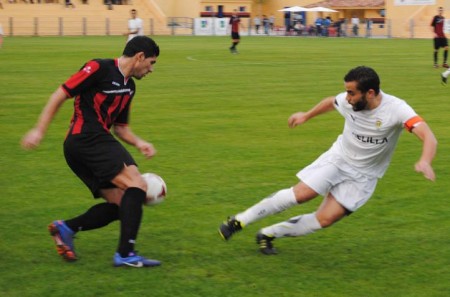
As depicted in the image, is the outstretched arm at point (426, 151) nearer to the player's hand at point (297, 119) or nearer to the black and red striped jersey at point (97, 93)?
the player's hand at point (297, 119)

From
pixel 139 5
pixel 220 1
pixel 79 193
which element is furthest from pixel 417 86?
pixel 220 1

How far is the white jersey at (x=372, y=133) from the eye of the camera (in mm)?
6328

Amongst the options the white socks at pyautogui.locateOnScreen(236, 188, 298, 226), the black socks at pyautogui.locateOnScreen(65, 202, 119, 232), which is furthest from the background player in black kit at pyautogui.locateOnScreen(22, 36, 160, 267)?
the white socks at pyautogui.locateOnScreen(236, 188, 298, 226)

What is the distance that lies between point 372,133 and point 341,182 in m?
0.45

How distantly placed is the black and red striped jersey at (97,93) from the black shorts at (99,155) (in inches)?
2.5

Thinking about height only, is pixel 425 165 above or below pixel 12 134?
above

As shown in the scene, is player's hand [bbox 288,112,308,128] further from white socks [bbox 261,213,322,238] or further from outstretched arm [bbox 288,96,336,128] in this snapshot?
white socks [bbox 261,213,322,238]

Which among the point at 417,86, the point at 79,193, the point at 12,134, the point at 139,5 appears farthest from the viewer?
the point at 139,5

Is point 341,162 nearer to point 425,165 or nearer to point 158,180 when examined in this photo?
point 425,165

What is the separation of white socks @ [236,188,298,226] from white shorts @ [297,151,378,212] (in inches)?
6.7

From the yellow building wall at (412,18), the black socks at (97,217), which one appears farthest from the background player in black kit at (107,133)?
the yellow building wall at (412,18)

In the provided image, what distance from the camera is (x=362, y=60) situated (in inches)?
1225

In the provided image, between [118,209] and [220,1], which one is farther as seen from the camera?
[220,1]

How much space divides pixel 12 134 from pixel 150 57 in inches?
299
